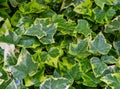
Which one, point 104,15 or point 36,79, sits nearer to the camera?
point 36,79

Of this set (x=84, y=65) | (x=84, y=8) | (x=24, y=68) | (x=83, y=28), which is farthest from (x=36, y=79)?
(x=84, y=8)

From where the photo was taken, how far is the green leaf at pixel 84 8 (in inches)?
56.2

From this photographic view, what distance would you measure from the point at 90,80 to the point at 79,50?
0.13 metres

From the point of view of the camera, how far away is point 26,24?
1419 mm

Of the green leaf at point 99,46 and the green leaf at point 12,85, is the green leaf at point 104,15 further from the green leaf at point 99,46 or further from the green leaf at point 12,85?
the green leaf at point 12,85

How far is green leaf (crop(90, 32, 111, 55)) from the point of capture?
1.26 meters

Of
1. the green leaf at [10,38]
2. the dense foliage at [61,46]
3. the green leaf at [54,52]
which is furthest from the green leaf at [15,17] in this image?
the green leaf at [54,52]

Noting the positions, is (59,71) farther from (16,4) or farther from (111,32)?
(16,4)

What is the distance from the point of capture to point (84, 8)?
1.44m

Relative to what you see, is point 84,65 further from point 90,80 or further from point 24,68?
point 24,68

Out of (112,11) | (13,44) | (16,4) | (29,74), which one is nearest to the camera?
(29,74)

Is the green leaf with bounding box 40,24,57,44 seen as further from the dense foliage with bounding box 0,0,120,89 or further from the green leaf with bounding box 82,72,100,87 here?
the green leaf with bounding box 82,72,100,87

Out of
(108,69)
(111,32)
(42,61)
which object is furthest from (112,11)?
(42,61)

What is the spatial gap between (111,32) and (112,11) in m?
0.09
